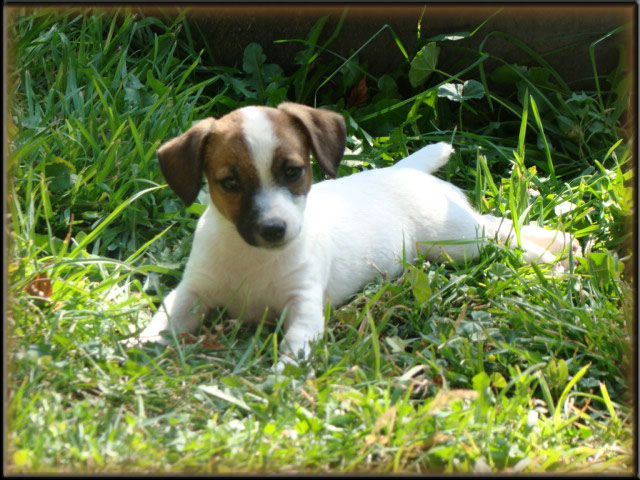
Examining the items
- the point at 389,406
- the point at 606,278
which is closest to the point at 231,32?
the point at 606,278

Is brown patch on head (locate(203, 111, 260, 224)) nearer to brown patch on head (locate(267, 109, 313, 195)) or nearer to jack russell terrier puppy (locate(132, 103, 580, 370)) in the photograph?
jack russell terrier puppy (locate(132, 103, 580, 370))

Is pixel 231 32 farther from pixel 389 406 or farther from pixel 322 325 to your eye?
pixel 389 406

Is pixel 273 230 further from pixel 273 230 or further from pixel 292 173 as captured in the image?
pixel 292 173

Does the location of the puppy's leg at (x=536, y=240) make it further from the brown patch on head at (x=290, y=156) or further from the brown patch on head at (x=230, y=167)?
the brown patch on head at (x=230, y=167)

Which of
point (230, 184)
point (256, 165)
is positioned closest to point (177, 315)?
point (230, 184)

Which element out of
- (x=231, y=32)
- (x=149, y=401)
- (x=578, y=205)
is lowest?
(x=578, y=205)

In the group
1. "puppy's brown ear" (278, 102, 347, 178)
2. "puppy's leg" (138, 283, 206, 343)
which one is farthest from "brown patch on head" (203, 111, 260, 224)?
"puppy's leg" (138, 283, 206, 343)

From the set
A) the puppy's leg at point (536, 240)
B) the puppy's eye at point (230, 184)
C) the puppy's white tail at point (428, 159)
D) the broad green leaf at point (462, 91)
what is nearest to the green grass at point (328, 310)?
the broad green leaf at point (462, 91)
